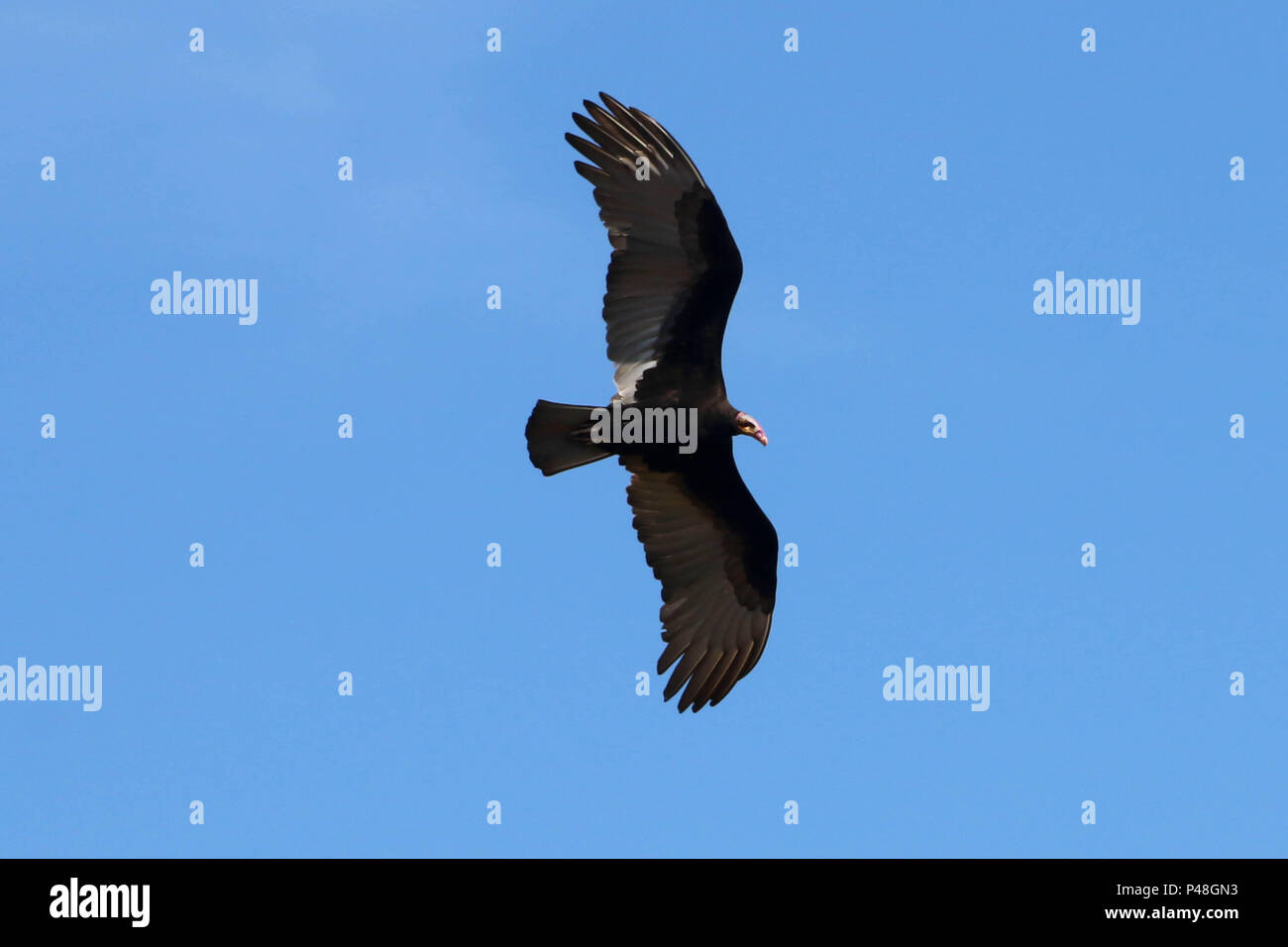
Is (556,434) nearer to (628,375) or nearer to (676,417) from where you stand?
(628,375)

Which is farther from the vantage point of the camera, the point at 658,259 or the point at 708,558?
the point at 708,558

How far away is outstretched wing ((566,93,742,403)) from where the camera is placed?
13.3m

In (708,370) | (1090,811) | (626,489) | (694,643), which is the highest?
(708,370)

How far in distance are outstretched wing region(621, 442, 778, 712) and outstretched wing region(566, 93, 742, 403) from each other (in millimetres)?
1020

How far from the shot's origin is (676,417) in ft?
46.1

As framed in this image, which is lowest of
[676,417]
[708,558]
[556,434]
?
[708,558]

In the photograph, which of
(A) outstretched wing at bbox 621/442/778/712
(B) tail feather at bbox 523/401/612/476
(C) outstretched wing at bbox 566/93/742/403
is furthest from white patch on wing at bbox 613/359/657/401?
(A) outstretched wing at bbox 621/442/778/712

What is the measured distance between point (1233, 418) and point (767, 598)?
6.34 m

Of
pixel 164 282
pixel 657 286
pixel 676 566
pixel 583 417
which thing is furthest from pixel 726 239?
pixel 164 282

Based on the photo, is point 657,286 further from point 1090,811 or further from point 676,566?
point 1090,811

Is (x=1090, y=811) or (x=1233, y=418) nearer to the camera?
(x=1090, y=811)

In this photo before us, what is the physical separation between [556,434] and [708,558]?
87.2 inches

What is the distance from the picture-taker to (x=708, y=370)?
14.0 m

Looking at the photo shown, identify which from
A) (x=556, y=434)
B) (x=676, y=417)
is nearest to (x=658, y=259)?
(x=676, y=417)
